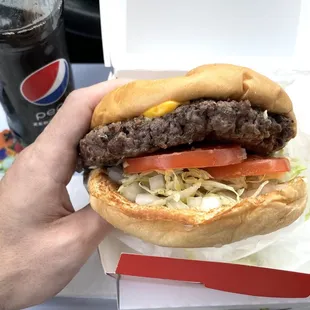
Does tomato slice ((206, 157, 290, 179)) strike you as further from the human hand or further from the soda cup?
the soda cup

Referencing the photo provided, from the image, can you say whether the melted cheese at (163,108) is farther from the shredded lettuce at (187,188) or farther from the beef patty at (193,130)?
the shredded lettuce at (187,188)

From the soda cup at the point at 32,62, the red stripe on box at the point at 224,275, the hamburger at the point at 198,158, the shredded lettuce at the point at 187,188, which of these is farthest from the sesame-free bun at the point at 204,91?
the soda cup at the point at 32,62

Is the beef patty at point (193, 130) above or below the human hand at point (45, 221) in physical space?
above

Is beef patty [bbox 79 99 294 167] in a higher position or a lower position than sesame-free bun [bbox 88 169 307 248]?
higher

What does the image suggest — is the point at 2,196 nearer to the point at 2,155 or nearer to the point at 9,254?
the point at 9,254

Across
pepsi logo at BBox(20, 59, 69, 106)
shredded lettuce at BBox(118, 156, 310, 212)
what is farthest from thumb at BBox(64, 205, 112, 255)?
pepsi logo at BBox(20, 59, 69, 106)

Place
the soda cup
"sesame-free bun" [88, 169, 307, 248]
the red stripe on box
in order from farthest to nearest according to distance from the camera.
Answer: the soda cup
the red stripe on box
"sesame-free bun" [88, 169, 307, 248]
